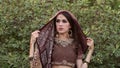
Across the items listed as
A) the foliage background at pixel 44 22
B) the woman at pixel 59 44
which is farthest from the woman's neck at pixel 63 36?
the foliage background at pixel 44 22

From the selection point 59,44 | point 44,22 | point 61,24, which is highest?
point 61,24

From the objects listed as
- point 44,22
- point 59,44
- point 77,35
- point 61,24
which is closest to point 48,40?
point 59,44

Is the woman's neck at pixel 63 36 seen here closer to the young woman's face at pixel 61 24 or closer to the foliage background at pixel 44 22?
the young woman's face at pixel 61 24

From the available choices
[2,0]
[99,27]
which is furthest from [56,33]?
[2,0]

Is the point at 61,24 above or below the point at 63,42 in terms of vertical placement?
above

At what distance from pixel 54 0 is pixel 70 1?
0.52 metres

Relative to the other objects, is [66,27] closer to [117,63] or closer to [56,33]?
[56,33]

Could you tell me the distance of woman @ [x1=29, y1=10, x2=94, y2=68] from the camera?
18.2 feet

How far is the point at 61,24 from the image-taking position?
559 cm

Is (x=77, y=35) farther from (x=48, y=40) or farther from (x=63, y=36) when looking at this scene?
(x=48, y=40)

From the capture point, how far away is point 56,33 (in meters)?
5.70

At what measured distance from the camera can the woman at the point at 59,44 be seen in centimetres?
554

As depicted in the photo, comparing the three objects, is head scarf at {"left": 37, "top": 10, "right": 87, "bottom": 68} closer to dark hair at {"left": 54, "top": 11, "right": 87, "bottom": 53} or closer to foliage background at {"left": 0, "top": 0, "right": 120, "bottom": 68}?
dark hair at {"left": 54, "top": 11, "right": 87, "bottom": 53}

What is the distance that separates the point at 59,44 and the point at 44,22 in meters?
1.44
